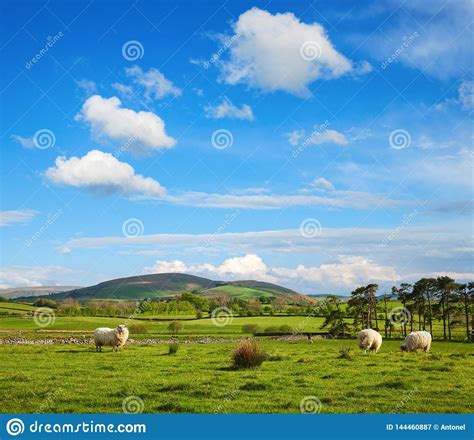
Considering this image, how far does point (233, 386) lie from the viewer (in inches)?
778

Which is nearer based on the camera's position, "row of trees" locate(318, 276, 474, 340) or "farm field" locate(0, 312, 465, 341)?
"row of trees" locate(318, 276, 474, 340)

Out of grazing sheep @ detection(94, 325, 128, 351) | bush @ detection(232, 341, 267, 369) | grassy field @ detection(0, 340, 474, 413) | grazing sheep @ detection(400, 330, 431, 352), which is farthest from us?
grazing sheep @ detection(94, 325, 128, 351)

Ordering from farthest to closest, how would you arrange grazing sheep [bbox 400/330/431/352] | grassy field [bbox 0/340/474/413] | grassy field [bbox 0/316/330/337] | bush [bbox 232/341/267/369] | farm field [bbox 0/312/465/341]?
grassy field [bbox 0/316/330/337] < farm field [bbox 0/312/465/341] < grazing sheep [bbox 400/330/431/352] < bush [bbox 232/341/267/369] < grassy field [bbox 0/340/474/413]

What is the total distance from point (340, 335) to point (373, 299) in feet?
32.7

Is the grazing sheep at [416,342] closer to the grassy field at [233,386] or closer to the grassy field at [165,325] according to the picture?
the grassy field at [233,386]

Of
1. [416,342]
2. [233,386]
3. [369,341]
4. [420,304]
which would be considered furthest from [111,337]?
Answer: [420,304]

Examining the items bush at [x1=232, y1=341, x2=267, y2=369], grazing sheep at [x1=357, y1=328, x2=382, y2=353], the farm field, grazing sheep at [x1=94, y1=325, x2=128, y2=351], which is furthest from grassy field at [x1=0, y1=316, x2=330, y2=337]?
→ bush at [x1=232, y1=341, x2=267, y2=369]

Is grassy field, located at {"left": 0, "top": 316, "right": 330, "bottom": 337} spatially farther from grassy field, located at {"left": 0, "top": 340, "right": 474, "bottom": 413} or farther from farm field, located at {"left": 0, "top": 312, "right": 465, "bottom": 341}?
grassy field, located at {"left": 0, "top": 340, "right": 474, "bottom": 413}

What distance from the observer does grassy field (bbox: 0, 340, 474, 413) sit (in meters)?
16.5

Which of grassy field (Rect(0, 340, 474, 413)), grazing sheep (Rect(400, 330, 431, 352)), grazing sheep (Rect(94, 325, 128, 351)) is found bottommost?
grassy field (Rect(0, 340, 474, 413))

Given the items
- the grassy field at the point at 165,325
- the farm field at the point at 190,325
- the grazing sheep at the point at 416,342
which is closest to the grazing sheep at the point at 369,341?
the grazing sheep at the point at 416,342

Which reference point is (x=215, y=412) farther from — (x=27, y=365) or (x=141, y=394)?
(x=27, y=365)

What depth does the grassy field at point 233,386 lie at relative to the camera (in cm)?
1645

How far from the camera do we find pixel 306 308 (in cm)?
12175
